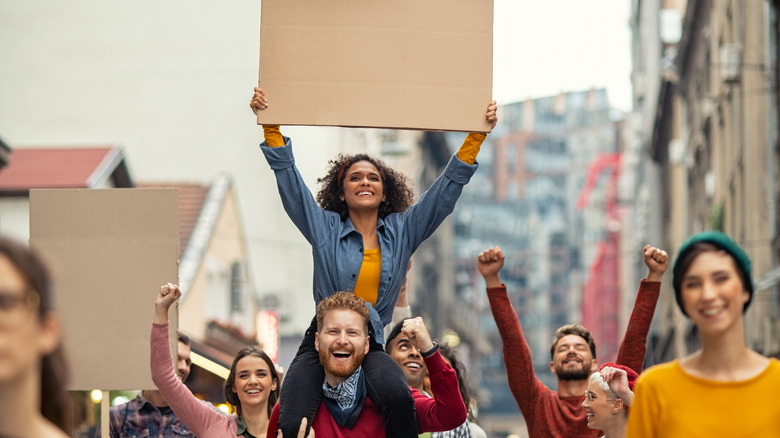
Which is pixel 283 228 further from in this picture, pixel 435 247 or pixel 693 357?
pixel 435 247

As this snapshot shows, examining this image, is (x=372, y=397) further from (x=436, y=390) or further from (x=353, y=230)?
(x=353, y=230)

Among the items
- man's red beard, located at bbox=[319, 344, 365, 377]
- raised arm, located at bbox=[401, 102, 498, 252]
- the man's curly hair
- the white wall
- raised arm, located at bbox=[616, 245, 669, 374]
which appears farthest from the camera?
the white wall

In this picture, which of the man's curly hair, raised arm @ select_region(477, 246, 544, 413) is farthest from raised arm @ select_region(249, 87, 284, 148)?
raised arm @ select_region(477, 246, 544, 413)

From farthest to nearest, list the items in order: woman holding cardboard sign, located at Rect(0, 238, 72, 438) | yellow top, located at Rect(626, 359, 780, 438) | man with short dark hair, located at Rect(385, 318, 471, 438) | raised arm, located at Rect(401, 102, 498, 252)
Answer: man with short dark hair, located at Rect(385, 318, 471, 438) < raised arm, located at Rect(401, 102, 498, 252) < yellow top, located at Rect(626, 359, 780, 438) < woman holding cardboard sign, located at Rect(0, 238, 72, 438)

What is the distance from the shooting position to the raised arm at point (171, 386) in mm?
6141

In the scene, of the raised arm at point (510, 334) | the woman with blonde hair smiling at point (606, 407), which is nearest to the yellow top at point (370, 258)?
the raised arm at point (510, 334)

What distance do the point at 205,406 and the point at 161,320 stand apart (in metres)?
0.66

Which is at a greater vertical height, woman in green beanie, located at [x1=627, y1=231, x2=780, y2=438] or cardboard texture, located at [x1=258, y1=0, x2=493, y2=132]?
cardboard texture, located at [x1=258, y1=0, x2=493, y2=132]

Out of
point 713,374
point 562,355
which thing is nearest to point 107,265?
point 562,355

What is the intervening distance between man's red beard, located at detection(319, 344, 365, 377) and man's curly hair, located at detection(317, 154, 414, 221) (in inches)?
45.0

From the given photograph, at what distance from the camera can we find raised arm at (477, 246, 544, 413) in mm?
5918

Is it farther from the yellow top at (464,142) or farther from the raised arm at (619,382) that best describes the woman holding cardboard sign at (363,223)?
the raised arm at (619,382)

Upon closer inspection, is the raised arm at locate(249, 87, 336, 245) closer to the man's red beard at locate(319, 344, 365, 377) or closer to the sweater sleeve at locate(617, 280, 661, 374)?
the man's red beard at locate(319, 344, 365, 377)

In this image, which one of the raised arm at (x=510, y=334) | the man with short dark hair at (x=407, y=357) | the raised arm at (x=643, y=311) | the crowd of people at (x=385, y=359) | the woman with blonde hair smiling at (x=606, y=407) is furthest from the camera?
the man with short dark hair at (x=407, y=357)
